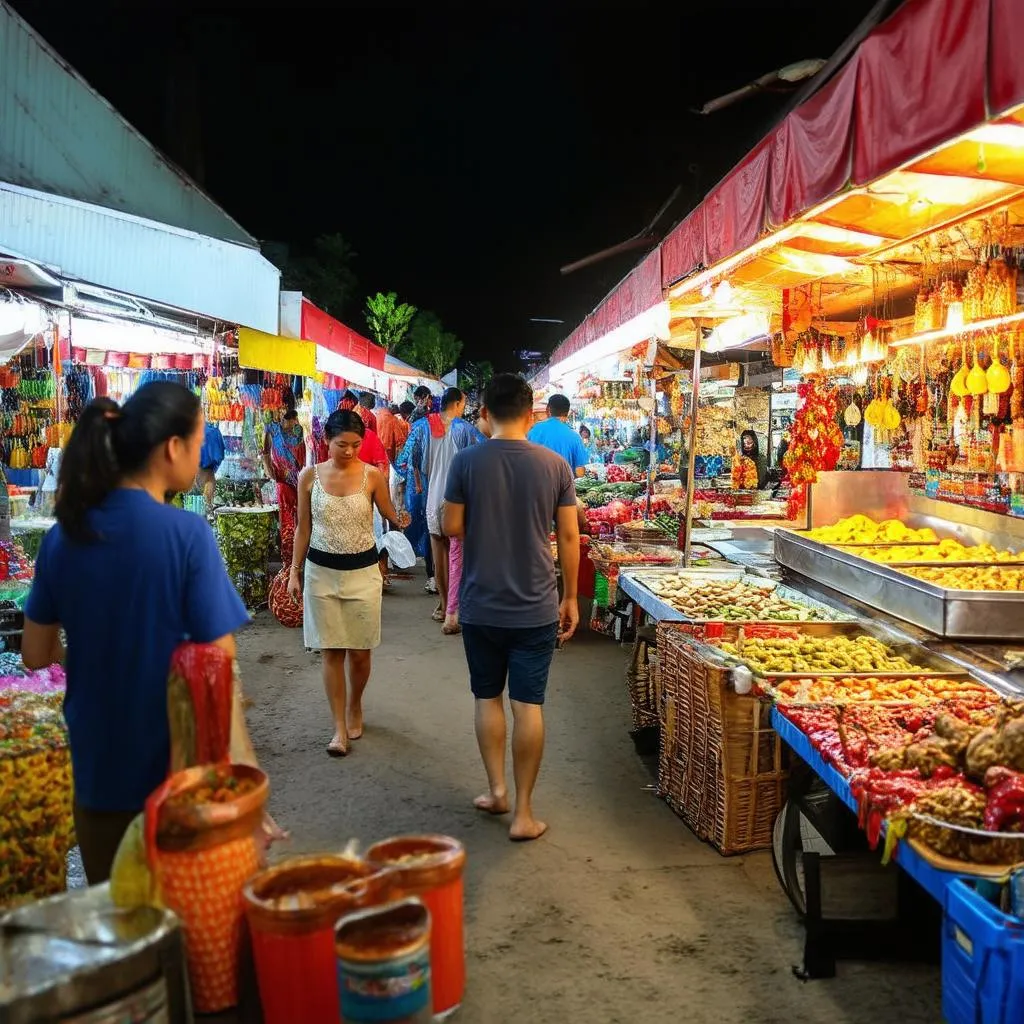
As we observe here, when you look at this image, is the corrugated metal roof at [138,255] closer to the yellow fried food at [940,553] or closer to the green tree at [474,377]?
the yellow fried food at [940,553]

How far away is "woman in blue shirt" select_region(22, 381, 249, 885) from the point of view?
2.50 meters

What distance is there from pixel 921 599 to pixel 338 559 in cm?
329

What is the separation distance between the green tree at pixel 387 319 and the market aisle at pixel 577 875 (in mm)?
35897

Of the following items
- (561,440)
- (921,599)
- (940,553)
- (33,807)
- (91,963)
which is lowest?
(33,807)

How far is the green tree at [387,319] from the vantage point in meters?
41.3

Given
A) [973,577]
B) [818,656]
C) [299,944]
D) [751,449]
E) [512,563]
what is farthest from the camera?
[751,449]

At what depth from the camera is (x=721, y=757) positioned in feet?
14.0

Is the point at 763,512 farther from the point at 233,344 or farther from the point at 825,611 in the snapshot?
the point at 233,344

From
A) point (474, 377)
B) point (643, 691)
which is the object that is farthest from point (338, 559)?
point (474, 377)

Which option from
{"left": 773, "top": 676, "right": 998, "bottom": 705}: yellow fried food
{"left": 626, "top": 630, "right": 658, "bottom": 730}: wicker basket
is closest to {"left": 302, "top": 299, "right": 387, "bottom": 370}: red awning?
{"left": 626, "top": 630, "right": 658, "bottom": 730}: wicker basket

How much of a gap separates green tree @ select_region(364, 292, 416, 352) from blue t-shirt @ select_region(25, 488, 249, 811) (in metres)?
39.4

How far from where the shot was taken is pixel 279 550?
11391 millimetres

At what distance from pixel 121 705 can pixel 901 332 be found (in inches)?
244

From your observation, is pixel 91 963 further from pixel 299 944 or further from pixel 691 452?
pixel 691 452
